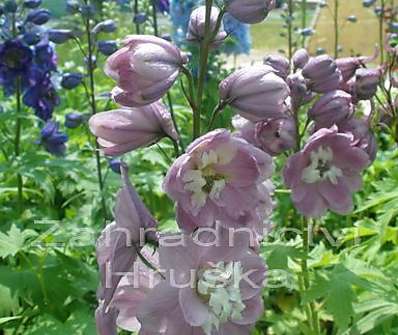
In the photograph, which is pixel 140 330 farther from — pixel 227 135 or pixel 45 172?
A: pixel 45 172

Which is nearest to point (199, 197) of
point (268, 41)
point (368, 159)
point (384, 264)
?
point (368, 159)

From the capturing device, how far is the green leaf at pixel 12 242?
2377 millimetres

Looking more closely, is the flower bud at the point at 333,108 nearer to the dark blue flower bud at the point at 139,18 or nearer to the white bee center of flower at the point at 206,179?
the white bee center of flower at the point at 206,179

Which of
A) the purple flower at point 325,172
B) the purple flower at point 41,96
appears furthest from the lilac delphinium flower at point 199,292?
the purple flower at point 41,96

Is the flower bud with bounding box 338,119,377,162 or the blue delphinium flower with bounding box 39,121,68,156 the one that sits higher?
the flower bud with bounding box 338,119,377,162

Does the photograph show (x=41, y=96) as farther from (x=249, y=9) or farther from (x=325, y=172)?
(x=249, y=9)

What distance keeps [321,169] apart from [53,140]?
1.56 meters

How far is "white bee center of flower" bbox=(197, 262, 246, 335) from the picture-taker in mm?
1560

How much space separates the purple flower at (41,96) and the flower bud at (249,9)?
1.96 meters

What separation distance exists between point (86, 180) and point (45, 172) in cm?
17

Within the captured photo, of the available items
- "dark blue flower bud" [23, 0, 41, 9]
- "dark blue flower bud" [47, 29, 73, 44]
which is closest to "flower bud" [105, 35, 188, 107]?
"dark blue flower bud" [47, 29, 73, 44]

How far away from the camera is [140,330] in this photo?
1576 mm

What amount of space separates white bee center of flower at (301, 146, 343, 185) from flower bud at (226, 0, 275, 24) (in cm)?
59

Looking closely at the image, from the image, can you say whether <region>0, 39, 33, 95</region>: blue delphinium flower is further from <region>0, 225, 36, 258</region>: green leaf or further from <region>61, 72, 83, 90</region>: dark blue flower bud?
<region>0, 225, 36, 258</region>: green leaf
